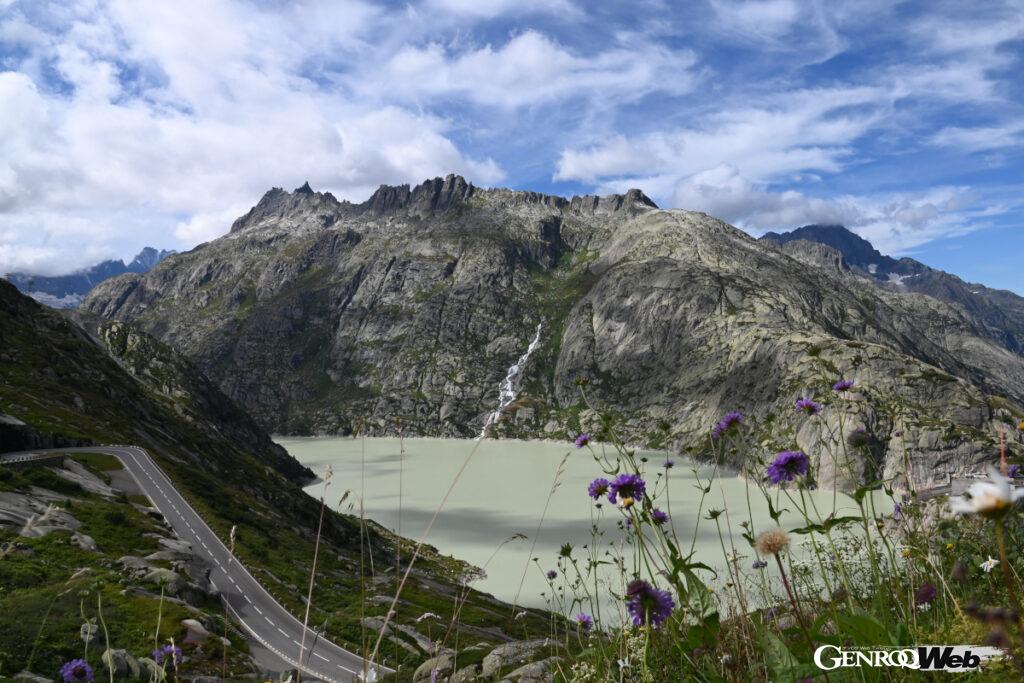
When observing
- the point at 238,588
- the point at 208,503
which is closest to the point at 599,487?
the point at 238,588

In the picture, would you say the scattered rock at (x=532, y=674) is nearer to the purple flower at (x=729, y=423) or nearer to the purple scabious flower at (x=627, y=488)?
the purple flower at (x=729, y=423)

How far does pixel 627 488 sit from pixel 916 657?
166 cm

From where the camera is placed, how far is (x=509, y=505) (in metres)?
114

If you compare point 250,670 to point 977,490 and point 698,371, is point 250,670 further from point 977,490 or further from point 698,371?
point 698,371

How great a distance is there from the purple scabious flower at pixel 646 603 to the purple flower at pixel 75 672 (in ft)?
12.9

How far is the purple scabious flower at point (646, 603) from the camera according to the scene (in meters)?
2.86

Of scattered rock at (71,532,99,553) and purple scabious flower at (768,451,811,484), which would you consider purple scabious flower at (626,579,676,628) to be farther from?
scattered rock at (71,532,99,553)

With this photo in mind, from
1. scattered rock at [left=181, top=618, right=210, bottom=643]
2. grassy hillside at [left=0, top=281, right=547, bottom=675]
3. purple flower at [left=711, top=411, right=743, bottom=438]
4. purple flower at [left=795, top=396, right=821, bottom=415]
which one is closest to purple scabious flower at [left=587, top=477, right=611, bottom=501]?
purple flower at [left=711, top=411, right=743, bottom=438]

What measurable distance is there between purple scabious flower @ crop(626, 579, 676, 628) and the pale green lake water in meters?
46.4

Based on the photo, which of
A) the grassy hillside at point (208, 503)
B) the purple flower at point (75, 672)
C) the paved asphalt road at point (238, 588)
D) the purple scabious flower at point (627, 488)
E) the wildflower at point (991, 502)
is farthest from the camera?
the grassy hillside at point (208, 503)

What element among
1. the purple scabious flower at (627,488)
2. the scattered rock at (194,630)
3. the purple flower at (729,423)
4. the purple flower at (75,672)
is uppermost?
the purple flower at (729,423)

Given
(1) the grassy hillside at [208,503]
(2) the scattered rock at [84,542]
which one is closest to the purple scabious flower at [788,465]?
(1) the grassy hillside at [208,503]

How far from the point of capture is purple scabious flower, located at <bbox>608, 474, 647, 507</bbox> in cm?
371

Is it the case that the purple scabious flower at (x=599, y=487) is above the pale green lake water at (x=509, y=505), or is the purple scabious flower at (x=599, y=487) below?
below
